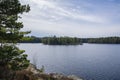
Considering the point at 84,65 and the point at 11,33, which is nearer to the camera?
the point at 11,33

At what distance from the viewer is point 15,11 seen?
1875 centimetres

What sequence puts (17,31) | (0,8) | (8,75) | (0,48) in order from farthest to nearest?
(17,31), (0,48), (0,8), (8,75)

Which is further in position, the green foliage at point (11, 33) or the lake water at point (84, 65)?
the lake water at point (84, 65)

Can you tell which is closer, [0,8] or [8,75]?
[8,75]

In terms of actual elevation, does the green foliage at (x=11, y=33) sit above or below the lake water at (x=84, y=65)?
above

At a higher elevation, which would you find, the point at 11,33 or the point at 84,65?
the point at 11,33

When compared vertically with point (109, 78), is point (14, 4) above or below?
above

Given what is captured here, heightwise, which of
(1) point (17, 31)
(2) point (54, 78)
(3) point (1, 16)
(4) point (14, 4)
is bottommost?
(2) point (54, 78)

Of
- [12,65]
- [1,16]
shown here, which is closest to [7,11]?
[1,16]

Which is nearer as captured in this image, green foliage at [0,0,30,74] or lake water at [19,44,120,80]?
green foliage at [0,0,30,74]

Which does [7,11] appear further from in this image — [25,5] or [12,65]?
[12,65]

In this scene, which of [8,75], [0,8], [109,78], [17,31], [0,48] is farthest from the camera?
[109,78]

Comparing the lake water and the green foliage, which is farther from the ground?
the green foliage

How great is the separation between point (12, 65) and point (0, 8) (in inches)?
218
